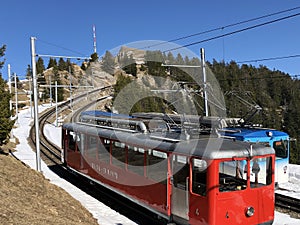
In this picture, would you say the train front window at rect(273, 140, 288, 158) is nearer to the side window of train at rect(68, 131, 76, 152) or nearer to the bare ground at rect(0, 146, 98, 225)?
the bare ground at rect(0, 146, 98, 225)

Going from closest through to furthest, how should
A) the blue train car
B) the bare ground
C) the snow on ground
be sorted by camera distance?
1. the bare ground
2. the snow on ground
3. the blue train car

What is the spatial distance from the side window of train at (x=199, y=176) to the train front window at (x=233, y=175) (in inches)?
14.4

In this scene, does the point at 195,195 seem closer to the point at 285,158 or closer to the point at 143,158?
the point at 143,158

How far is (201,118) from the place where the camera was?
10.9 metres

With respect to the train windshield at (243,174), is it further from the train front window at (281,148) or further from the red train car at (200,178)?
the train front window at (281,148)

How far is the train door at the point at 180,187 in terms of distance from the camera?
27.6 ft

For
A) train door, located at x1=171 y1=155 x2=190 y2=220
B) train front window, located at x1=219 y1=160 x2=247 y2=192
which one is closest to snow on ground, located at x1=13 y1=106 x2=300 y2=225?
train door, located at x1=171 y1=155 x2=190 y2=220

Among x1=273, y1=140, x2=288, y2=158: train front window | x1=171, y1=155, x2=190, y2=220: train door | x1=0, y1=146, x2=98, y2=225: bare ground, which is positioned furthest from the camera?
x1=273, y1=140, x2=288, y2=158: train front window

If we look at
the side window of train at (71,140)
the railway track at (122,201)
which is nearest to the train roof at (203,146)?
the railway track at (122,201)

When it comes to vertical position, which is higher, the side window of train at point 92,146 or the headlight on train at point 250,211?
the side window of train at point 92,146

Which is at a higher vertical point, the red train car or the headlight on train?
→ the red train car

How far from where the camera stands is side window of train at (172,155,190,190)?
27.7ft

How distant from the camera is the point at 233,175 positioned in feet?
27.8

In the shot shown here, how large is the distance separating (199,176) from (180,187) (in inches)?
28.6
